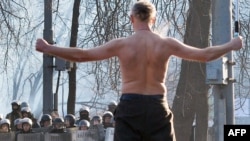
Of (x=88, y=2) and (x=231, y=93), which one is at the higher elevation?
(x=88, y=2)

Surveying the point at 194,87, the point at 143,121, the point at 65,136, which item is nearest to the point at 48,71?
the point at 65,136

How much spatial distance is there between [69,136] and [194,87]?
504 cm

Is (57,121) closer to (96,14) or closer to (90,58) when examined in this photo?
(96,14)

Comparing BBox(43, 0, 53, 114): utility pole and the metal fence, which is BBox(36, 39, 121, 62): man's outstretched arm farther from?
BBox(43, 0, 53, 114): utility pole

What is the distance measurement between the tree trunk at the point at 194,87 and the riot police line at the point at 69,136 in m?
3.85

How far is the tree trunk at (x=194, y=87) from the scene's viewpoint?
738 inches

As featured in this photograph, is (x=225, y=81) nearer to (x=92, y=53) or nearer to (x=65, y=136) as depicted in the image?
(x=65, y=136)

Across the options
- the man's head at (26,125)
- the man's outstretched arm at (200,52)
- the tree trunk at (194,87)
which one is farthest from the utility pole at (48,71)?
the man's outstretched arm at (200,52)

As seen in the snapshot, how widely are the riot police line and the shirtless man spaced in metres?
7.85

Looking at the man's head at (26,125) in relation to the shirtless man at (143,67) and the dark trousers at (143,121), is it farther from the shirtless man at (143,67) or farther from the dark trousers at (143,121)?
the dark trousers at (143,121)

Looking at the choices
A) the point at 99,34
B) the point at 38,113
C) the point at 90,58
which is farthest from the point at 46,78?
the point at 38,113

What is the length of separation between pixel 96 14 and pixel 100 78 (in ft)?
5.00

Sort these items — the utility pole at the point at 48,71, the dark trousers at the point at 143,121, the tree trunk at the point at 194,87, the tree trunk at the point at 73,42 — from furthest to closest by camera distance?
1. the tree trunk at the point at 73,42
2. the tree trunk at the point at 194,87
3. the utility pole at the point at 48,71
4. the dark trousers at the point at 143,121

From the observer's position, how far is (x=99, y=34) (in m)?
19.6
